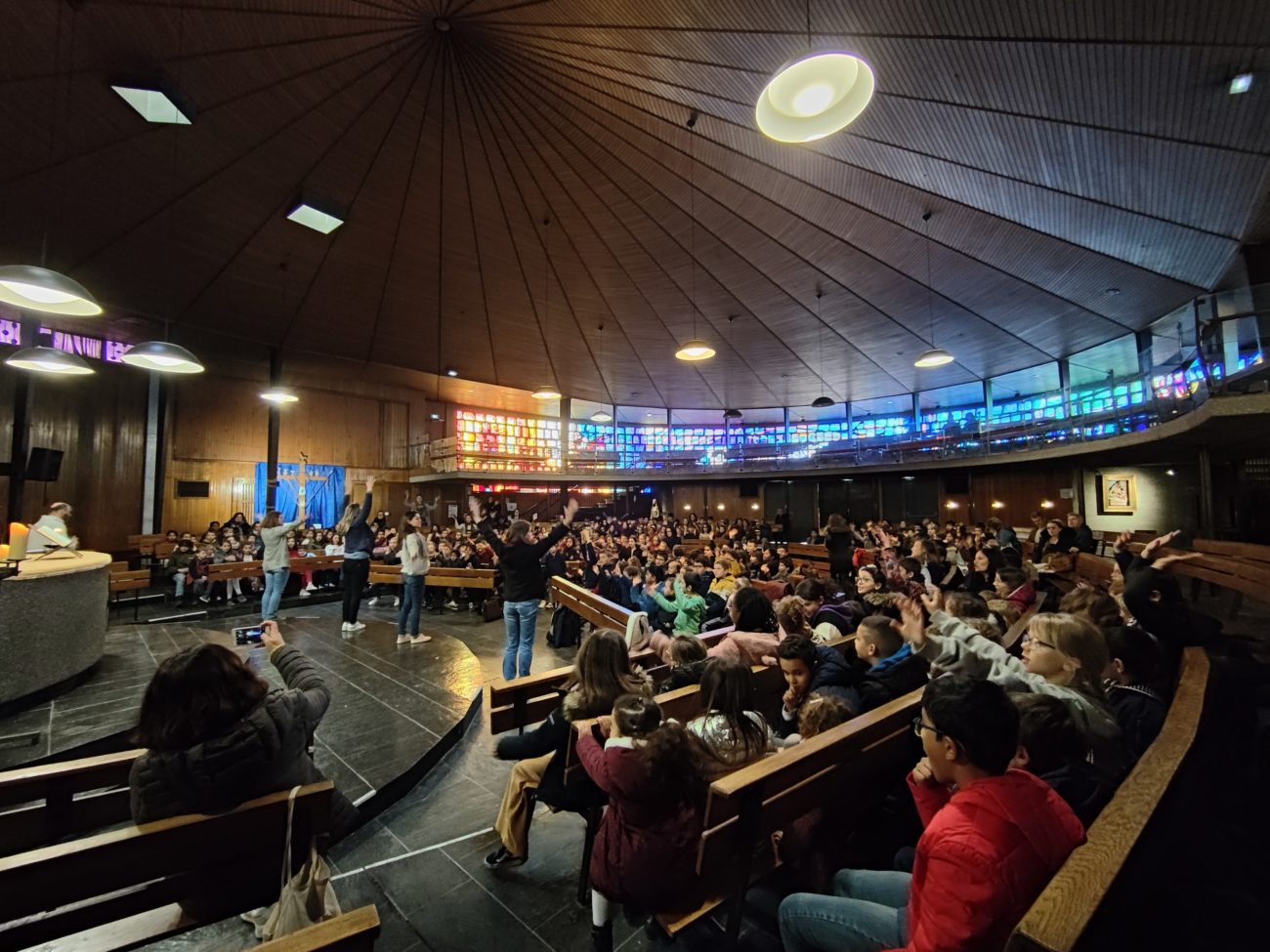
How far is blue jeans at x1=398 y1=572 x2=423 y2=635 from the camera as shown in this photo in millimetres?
5324

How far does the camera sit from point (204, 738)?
59.7 inches

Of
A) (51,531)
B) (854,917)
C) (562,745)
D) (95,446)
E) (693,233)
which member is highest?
(693,233)

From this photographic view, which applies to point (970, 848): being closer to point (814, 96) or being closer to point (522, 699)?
point (522, 699)

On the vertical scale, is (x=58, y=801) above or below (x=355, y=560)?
below

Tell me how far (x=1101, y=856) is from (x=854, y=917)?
0.67 m

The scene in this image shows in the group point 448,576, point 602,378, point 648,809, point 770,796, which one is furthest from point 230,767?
A: point 602,378

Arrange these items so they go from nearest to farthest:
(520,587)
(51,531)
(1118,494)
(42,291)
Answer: (42,291)
(520,587)
(51,531)
(1118,494)

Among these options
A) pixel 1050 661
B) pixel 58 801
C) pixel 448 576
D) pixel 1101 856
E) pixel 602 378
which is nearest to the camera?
pixel 1101 856

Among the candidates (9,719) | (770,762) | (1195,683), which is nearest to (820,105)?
(1195,683)

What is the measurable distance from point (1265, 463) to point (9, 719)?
51.8 feet

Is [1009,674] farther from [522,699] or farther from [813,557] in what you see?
[813,557]

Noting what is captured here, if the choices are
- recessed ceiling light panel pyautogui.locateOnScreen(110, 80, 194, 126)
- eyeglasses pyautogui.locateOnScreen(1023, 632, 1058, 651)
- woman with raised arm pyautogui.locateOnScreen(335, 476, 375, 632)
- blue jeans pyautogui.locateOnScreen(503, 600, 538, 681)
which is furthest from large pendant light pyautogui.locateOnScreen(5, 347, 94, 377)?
eyeglasses pyautogui.locateOnScreen(1023, 632, 1058, 651)

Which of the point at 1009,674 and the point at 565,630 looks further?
the point at 565,630

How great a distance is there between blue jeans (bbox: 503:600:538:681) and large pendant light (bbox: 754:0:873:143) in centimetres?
415
